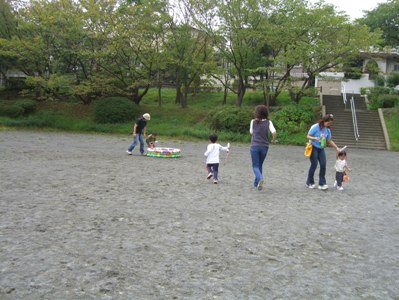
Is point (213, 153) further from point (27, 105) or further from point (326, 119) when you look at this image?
point (27, 105)

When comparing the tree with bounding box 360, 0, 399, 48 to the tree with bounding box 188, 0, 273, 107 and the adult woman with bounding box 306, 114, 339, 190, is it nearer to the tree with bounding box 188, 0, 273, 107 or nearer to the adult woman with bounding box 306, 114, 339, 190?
the tree with bounding box 188, 0, 273, 107

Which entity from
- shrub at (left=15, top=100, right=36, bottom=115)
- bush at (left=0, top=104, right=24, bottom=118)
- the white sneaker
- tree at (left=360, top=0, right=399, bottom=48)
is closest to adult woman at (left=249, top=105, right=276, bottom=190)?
the white sneaker

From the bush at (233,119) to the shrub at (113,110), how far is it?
5.72m

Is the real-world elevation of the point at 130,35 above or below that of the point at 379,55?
above

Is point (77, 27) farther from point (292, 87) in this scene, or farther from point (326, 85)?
point (326, 85)

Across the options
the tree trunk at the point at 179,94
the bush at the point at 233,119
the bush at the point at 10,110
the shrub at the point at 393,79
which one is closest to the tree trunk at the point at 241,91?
the tree trunk at the point at 179,94

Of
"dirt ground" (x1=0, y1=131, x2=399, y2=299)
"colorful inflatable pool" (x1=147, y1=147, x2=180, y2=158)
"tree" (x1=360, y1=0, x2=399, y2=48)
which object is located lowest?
"dirt ground" (x1=0, y1=131, x2=399, y2=299)

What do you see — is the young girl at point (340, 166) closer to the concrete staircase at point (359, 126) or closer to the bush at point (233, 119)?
the concrete staircase at point (359, 126)

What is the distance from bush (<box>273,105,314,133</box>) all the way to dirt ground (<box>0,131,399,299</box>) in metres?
14.9

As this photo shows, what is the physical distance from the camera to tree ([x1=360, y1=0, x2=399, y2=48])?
3684cm

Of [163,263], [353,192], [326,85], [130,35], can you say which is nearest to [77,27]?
[130,35]

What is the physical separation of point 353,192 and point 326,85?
1084 inches

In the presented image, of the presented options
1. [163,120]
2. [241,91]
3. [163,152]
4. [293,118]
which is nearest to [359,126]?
[293,118]

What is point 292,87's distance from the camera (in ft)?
86.7
